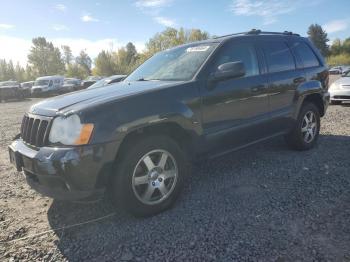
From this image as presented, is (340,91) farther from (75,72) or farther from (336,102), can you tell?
(75,72)

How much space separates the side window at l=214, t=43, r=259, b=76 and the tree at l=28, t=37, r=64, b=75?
78.2 metres

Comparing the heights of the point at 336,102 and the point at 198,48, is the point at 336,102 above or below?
below

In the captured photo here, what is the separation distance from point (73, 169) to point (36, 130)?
0.72 m

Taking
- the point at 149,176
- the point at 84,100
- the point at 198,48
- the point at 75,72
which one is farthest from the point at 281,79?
the point at 75,72

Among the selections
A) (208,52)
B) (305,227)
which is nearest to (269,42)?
(208,52)

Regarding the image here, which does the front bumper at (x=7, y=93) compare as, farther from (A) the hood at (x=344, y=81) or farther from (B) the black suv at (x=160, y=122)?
(B) the black suv at (x=160, y=122)

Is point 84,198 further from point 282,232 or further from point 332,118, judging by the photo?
point 332,118

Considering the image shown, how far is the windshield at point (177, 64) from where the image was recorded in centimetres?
402

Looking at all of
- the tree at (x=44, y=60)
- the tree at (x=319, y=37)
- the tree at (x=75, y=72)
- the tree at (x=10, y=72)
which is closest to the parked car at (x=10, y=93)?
the tree at (x=75, y=72)

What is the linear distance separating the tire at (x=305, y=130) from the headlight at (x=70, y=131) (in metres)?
3.53

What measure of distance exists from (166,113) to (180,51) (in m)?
1.47

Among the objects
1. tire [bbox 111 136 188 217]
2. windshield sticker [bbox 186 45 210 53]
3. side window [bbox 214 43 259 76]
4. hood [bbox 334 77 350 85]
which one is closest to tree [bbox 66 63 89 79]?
hood [bbox 334 77 350 85]

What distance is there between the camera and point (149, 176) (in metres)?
3.42

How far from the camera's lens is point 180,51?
4562 mm
